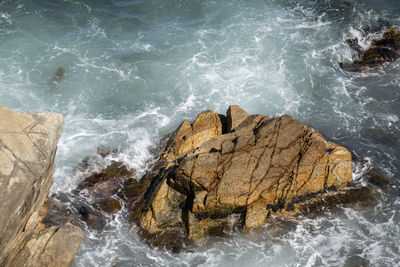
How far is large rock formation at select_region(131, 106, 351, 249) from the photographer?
1767 cm

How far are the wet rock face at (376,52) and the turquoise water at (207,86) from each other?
805 millimetres

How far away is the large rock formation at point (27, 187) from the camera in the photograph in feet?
41.7

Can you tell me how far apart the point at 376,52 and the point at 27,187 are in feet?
88.3

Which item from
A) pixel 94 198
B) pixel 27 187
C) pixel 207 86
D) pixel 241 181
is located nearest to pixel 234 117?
pixel 241 181

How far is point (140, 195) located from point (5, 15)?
74.3 feet

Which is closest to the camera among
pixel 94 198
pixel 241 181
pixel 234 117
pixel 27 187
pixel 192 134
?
pixel 27 187

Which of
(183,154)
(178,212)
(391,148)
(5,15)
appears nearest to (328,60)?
(391,148)

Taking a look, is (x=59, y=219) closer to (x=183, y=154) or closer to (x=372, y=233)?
(x=183, y=154)

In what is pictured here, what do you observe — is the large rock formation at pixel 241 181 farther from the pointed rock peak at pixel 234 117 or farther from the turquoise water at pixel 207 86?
the pointed rock peak at pixel 234 117

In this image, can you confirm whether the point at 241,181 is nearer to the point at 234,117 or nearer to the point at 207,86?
the point at 234,117

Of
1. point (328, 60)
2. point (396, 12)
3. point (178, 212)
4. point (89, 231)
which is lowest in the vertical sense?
point (89, 231)

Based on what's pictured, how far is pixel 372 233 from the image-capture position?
57.9 feet

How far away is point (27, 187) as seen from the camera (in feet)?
43.2

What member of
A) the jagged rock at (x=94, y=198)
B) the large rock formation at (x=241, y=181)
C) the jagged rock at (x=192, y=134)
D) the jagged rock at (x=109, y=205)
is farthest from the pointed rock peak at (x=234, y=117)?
the jagged rock at (x=109, y=205)
